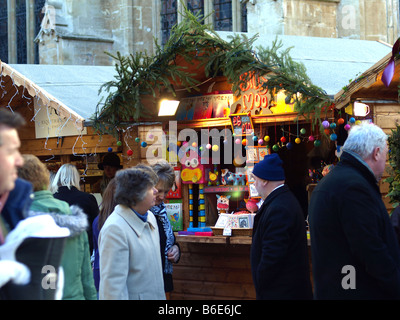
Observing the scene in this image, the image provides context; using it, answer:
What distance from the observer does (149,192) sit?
4031 mm

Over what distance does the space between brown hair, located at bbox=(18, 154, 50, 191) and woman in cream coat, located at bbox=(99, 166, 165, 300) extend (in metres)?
1.10

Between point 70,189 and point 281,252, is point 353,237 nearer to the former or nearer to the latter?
point 281,252

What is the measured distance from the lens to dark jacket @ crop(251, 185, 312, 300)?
13.0 ft

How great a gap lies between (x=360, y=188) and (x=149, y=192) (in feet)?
4.11

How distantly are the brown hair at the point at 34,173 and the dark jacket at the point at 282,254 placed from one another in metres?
1.63

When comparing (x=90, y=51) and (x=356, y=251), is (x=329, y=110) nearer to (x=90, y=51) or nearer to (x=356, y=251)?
(x=356, y=251)

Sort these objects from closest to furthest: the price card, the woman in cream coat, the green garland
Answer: the woman in cream coat
the green garland
the price card

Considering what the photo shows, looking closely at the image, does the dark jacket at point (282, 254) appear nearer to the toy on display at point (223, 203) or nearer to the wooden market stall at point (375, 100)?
the wooden market stall at point (375, 100)

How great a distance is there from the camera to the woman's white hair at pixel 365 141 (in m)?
3.58

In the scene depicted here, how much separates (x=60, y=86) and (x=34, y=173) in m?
5.79

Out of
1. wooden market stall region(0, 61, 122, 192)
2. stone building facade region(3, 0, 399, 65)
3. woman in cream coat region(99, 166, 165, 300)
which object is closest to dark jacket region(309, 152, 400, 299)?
woman in cream coat region(99, 166, 165, 300)

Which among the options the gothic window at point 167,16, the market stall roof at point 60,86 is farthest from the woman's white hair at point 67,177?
the gothic window at point 167,16

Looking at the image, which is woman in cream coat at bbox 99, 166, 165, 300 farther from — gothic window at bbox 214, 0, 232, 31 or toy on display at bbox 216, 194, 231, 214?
gothic window at bbox 214, 0, 232, 31

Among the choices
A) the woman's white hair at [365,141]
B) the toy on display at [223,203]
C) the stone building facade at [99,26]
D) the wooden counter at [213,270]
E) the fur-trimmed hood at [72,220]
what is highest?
the stone building facade at [99,26]
